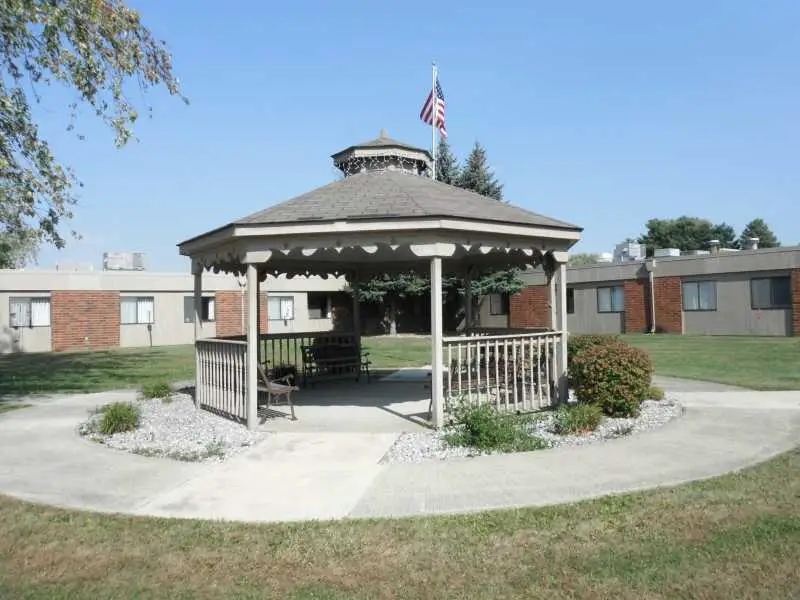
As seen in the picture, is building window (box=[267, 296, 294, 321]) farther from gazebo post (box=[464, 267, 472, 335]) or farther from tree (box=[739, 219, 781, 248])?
tree (box=[739, 219, 781, 248])

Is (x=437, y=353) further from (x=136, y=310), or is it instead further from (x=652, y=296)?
(x=136, y=310)

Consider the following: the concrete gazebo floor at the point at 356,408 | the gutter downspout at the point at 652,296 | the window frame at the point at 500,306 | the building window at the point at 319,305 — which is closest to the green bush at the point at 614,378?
the concrete gazebo floor at the point at 356,408

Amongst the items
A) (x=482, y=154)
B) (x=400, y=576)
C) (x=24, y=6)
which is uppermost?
(x=482, y=154)

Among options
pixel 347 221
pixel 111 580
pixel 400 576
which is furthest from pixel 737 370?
pixel 111 580

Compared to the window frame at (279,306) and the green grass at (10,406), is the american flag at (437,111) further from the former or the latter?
the green grass at (10,406)

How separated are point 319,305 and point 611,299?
17.2 meters

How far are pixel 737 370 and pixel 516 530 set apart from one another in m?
13.0

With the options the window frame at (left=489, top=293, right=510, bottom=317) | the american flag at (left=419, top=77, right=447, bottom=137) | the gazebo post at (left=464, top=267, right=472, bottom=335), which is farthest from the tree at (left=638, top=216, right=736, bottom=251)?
the gazebo post at (left=464, top=267, right=472, bottom=335)

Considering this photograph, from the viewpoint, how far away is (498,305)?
38.5 meters

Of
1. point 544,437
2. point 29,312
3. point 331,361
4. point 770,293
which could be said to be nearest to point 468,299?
point 331,361

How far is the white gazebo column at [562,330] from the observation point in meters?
9.72

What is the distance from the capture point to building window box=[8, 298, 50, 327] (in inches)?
1123

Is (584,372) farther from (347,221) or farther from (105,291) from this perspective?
(105,291)

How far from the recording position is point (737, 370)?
15.4 m
